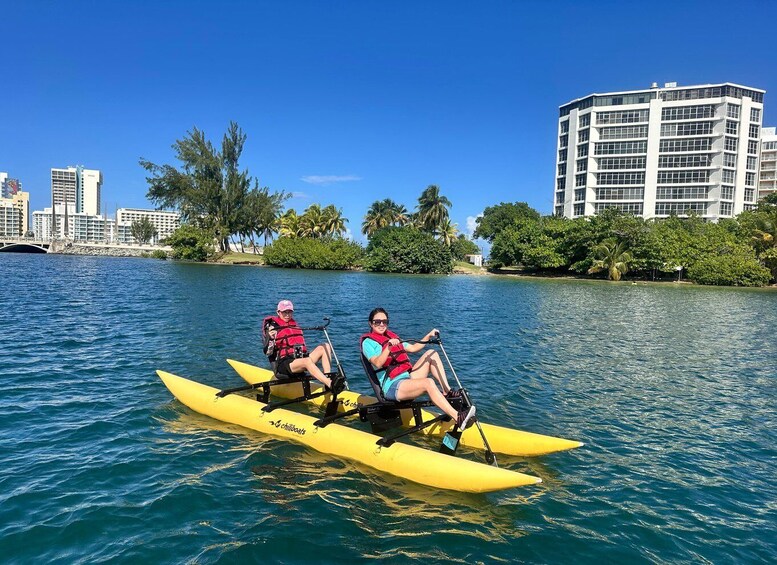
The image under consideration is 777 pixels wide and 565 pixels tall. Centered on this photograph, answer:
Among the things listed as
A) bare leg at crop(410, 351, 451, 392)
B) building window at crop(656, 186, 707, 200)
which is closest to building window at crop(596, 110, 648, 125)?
building window at crop(656, 186, 707, 200)

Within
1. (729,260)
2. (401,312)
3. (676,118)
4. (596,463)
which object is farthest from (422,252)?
(596,463)

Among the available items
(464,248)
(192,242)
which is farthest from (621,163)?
(192,242)

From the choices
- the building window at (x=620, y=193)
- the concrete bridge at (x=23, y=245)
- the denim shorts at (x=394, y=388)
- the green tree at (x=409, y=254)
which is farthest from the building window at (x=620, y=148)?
the concrete bridge at (x=23, y=245)

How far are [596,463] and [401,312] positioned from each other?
69.7 feet

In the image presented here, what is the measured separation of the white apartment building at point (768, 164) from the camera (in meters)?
143

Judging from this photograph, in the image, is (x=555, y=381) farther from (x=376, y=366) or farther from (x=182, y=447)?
(x=182, y=447)

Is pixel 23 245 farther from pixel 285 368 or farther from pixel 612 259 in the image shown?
pixel 285 368

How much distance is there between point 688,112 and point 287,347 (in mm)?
114632

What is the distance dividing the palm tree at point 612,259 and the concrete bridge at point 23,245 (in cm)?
14752

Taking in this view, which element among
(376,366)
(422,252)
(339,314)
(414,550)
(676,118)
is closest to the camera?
(414,550)

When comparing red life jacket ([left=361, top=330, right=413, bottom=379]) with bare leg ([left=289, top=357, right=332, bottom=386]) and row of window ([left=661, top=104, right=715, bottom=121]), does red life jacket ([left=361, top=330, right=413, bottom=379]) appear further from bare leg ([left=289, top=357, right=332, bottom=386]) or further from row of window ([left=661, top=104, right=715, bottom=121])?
row of window ([left=661, top=104, right=715, bottom=121])

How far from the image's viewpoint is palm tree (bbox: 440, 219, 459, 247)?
9238cm

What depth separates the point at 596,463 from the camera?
28.3 feet

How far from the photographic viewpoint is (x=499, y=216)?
105 metres
